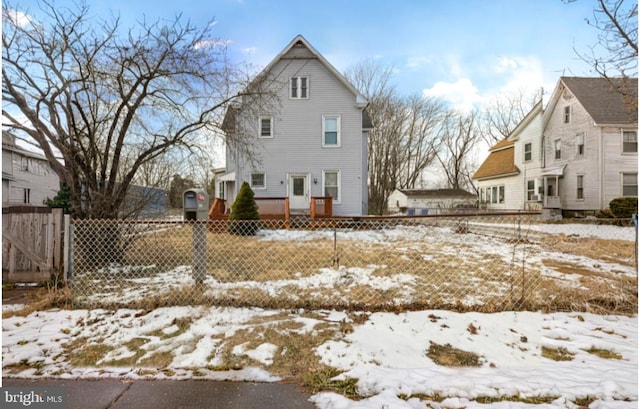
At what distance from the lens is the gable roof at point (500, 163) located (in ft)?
75.6

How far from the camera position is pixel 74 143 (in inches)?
207

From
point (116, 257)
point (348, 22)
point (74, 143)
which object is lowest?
point (116, 257)

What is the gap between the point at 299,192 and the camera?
1477 cm

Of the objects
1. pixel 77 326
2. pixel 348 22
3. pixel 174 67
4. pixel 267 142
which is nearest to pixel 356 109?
pixel 267 142

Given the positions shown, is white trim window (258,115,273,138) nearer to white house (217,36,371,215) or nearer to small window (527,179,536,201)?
white house (217,36,371,215)

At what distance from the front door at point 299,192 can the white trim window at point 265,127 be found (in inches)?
94.4

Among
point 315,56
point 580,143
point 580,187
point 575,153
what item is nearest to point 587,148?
Result: point 580,143

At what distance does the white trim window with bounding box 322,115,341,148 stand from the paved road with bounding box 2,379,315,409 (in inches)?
513

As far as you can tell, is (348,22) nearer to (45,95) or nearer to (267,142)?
(45,95)

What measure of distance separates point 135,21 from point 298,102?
960cm

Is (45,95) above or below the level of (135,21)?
below

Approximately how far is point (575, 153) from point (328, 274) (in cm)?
2051

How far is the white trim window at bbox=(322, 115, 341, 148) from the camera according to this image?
47.9 feet

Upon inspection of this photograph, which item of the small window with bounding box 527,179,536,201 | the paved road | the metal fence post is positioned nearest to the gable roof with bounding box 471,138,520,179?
the small window with bounding box 527,179,536,201
